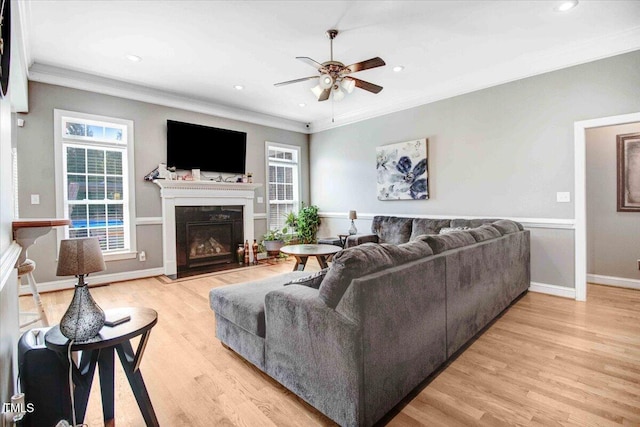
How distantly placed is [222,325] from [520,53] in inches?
174

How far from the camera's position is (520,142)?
13.2ft

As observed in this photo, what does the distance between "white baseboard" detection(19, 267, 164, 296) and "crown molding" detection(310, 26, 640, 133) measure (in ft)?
15.5

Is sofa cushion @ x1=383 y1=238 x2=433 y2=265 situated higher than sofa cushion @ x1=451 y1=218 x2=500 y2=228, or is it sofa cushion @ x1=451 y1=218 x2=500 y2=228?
sofa cushion @ x1=451 y1=218 x2=500 y2=228

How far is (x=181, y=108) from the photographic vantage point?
5.20m

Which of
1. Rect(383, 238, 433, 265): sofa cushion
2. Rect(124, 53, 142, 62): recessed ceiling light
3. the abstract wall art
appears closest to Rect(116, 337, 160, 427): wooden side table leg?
Rect(383, 238, 433, 265): sofa cushion

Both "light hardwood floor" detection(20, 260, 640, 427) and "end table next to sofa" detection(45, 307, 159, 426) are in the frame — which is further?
"light hardwood floor" detection(20, 260, 640, 427)

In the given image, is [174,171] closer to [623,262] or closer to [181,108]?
[181,108]

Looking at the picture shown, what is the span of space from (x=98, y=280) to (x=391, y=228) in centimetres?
440

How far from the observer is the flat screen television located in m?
5.09

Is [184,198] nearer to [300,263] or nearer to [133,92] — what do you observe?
[133,92]

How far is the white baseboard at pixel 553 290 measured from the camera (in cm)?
371

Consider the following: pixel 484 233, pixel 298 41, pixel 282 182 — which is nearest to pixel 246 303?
pixel 484 233

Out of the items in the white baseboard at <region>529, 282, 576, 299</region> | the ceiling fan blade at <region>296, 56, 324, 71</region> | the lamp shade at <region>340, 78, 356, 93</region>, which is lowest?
the white baseboard at <region>529, 282, 576, 299</region>

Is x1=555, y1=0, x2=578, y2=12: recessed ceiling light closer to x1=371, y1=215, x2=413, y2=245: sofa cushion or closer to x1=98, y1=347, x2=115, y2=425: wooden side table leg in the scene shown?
x1=371, y1=215, x2=413, y2=245: sofa cushion
